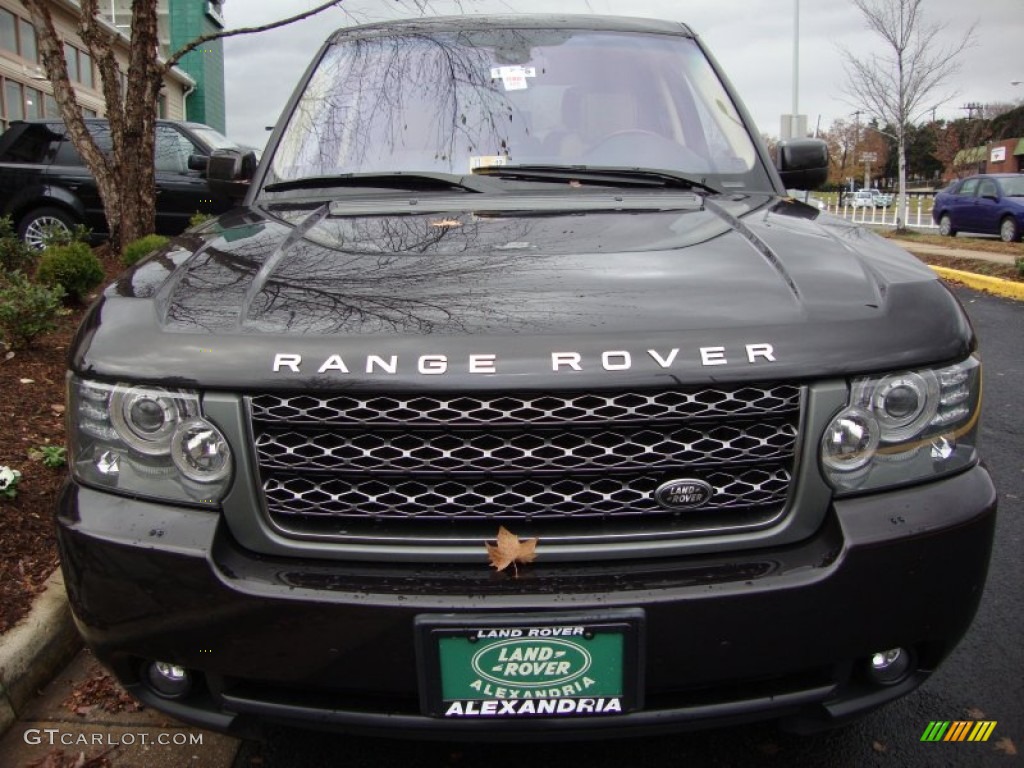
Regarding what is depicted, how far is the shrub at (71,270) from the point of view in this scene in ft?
20.0

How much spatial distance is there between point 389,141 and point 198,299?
1.20 meters

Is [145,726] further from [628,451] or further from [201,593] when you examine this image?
[628,451]

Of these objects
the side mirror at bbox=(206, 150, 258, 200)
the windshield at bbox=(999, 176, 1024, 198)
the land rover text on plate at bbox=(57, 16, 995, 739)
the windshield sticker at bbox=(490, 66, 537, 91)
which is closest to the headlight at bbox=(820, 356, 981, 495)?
the land rover text on plate at bbox=(57, 16, 995, 739)

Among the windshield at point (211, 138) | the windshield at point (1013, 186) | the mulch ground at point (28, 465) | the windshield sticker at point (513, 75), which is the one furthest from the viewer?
the windshield at point (1013, 186)

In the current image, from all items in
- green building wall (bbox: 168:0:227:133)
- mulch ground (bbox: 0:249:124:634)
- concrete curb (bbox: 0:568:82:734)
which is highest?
green building wall (bbox: 168:0:227:133)

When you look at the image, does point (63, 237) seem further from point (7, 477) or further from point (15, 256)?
point (7, 477)

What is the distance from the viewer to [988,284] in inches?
429

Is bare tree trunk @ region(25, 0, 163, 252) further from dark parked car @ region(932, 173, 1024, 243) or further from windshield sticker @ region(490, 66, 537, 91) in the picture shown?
dark parked car @ region(932, 173, 1024, 243)

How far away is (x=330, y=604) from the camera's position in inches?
60.0

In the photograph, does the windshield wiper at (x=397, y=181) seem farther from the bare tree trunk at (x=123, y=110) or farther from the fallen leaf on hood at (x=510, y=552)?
the bare tree trunk at (x=123, y=110)

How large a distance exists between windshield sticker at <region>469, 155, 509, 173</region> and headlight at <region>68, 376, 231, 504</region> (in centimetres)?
136

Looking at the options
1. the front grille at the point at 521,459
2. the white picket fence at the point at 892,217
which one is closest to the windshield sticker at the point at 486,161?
the front grille at the point at 521,459

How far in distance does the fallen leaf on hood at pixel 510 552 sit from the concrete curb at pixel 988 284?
10.4 meters

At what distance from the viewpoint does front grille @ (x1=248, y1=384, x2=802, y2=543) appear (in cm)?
156
